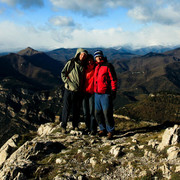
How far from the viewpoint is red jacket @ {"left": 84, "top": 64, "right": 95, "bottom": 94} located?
1369cm

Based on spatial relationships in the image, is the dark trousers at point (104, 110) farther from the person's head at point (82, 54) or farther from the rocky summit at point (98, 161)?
the person's head at point (82, 54)

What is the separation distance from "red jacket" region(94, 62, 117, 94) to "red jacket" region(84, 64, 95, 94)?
0.59 meters

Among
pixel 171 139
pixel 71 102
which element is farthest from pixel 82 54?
pixel 171 139

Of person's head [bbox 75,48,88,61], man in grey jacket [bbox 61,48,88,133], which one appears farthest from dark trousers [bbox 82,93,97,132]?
person's head [bbox 75,48,88,61]

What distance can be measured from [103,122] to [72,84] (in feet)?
12.6

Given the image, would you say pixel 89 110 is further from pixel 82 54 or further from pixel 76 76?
pixel 82 54

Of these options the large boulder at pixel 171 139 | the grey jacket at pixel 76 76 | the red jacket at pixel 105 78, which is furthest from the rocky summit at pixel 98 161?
the grey jacket at pixel 76 76

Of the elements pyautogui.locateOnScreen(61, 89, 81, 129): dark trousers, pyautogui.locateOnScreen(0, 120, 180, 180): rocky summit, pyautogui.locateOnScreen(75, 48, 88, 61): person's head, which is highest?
pyautogui.locateOnScreen(75, 48, 88, 61): person's head

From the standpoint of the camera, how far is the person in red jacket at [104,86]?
12.7 metres

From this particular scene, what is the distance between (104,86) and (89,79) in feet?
5.02

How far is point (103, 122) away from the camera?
14211mm

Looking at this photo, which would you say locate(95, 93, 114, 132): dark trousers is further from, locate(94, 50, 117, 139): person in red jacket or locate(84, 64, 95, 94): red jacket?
locate(84, 64, 95, 94): red jacket

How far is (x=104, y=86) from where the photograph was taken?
12.9m

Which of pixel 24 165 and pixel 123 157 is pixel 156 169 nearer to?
pixel 123 157
